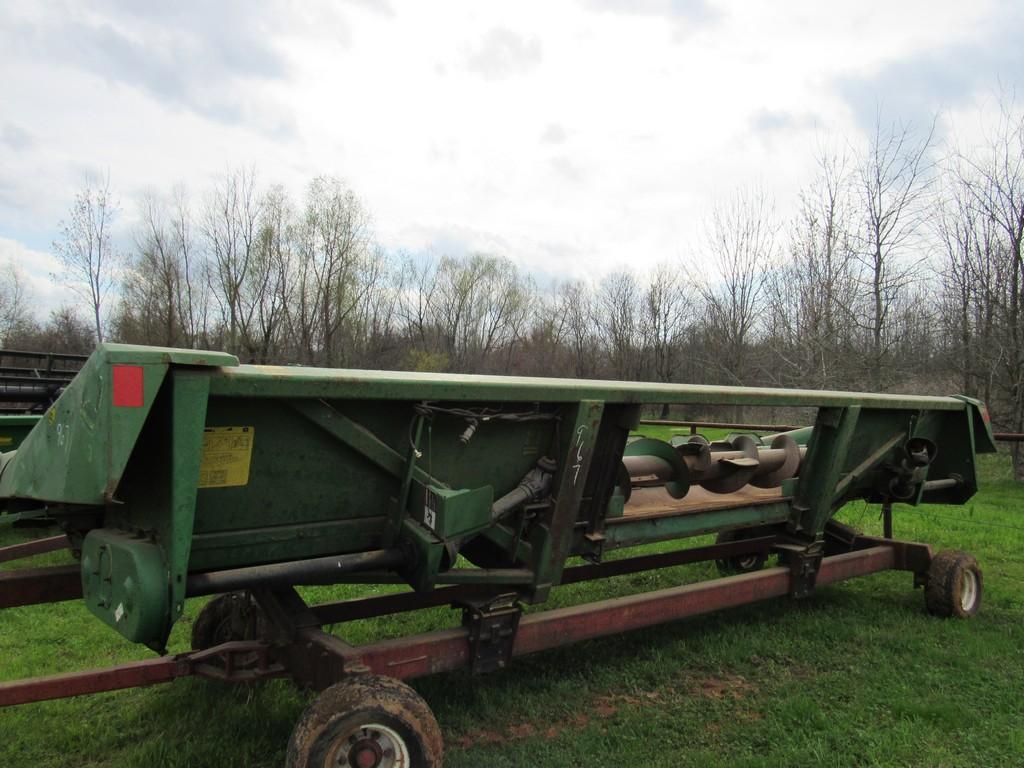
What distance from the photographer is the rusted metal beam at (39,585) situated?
3141 mm

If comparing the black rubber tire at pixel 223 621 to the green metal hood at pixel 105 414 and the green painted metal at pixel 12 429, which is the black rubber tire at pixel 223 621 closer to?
the green metal hood at pixel 105 414

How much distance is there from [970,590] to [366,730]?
188 inches

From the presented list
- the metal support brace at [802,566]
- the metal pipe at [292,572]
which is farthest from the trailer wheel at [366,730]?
the metal support brace at [802,566]

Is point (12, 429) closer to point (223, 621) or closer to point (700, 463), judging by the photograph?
point (223, 621)

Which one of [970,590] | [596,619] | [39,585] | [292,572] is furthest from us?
[970,590]

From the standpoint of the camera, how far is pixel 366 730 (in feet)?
8.59

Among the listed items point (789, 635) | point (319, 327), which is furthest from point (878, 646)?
point (319, 327)

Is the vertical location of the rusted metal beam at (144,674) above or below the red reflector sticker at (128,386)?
below

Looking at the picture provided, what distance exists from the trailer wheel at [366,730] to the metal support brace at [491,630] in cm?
58

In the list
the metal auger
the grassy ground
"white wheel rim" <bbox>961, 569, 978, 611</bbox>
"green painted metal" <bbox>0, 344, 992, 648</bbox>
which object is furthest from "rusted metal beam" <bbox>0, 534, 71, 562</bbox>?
"white wheel rim" <bbox>961, 569, 978, 611</bbox>

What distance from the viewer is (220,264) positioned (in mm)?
33469

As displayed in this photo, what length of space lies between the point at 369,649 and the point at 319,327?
33.5 m

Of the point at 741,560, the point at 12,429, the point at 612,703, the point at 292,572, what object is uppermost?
the point at 12,429

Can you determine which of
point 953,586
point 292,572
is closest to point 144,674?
point 292,572
